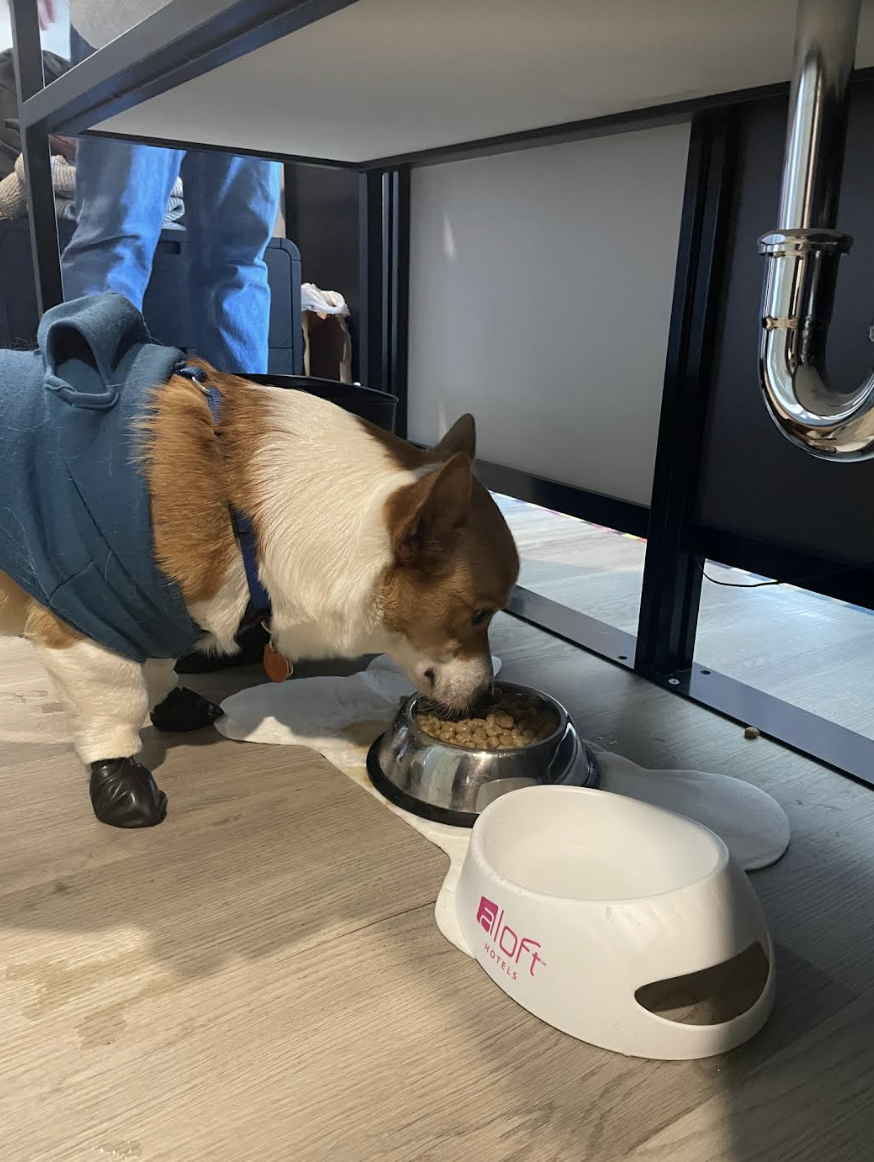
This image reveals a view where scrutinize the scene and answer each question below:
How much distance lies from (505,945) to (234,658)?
0.96m

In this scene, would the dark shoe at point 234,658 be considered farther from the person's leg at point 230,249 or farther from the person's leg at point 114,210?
the person's leg at point 230,249

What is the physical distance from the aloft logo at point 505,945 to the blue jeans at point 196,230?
6.71 ft

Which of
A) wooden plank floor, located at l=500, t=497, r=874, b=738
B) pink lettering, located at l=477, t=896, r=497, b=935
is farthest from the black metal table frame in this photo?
pink lettering, located at l=477, t=896, r=497, b=935

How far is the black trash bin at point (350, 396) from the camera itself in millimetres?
1683

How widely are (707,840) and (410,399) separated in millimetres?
1764

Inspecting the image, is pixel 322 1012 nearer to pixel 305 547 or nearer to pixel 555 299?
pixel 305 547

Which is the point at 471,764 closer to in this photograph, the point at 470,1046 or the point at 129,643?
the point at 470,1046

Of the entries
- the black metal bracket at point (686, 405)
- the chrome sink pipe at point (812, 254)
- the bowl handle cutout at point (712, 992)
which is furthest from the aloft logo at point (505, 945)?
the black metal bracket at point (686, 405)

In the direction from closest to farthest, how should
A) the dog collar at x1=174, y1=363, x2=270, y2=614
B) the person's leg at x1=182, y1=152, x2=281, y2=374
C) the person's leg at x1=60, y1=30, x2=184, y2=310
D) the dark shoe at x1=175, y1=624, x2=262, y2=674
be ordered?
the dog collar at x1=174, y1=363, x2=270, y2=614
the dark shoe at x1=175, y1=624, x2=262, y2=674
the person's leg at x1=60, y1=30, x2=184, y2=310
the person's leg at x1=182, y1=152, x2=281, y2=374

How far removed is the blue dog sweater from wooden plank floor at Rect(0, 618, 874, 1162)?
31 cm

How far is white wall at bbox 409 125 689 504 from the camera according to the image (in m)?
1.68

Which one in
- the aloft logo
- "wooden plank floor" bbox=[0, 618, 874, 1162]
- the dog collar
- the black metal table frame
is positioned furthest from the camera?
the black metal table frame

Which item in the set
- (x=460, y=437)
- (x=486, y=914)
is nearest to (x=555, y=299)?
(x=460, y=437)

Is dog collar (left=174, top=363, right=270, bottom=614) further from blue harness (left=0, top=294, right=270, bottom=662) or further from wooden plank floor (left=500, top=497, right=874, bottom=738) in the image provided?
wooden plank floor (left=500, top=497, right=874, bottom=738)
